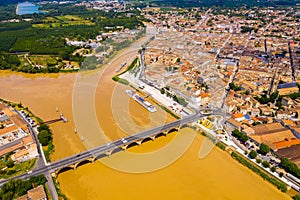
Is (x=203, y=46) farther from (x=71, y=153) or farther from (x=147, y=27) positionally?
(x=71, y=153)

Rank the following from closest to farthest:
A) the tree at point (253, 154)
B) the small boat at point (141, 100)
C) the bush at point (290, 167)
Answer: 1. the bush at point (290, 167)
2. the tree at point (253, 154)
3. the small boat at point (141, 100)

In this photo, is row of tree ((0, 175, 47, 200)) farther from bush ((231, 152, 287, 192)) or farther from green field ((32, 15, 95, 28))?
green field ((32, 15, 95, 28))

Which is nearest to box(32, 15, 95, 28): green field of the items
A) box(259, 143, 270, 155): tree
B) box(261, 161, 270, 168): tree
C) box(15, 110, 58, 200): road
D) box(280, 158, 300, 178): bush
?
box(15, 110, 58, 200): road

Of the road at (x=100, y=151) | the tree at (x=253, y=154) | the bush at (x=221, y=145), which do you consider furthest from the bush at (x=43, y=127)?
the tree at (x=253, y=154)

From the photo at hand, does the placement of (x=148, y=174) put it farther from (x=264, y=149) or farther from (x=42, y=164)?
(x=264, y=149)

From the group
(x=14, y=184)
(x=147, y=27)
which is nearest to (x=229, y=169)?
(x=14, y=184)

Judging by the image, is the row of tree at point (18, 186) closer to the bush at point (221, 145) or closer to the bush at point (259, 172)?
the bush at point (221, 145)
